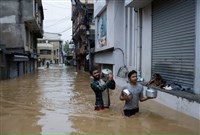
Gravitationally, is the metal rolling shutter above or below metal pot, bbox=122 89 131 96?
above

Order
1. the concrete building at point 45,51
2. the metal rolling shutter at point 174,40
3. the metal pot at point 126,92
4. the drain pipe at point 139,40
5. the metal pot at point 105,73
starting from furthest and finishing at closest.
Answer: the concrete building at point 45,51 < the drain pipe at point 139,40 < the metal rolling shutter at point 174,40 < the metal pot at point 105,73 < the metal pot at point 126,92

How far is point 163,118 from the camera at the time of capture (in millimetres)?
8664

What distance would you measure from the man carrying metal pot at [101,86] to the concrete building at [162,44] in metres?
1.99

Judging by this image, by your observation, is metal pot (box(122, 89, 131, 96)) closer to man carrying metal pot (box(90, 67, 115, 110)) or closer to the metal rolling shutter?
man carrying metal pot (box(90, 67, 115, 110))

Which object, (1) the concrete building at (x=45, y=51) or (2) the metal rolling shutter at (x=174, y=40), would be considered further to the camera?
(1) the concrete building at (x=45, y=51)

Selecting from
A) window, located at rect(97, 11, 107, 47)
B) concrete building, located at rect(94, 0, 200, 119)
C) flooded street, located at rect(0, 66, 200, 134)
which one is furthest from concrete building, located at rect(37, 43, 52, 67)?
flooded street, located at rect(0, 66, 200, 134)

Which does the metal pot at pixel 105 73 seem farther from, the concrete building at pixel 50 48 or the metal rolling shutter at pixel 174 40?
the concrete building at pixel 50 48

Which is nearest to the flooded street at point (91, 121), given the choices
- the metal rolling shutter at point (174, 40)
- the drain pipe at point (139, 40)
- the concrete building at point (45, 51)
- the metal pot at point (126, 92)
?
the metal pot at point (126, 92)

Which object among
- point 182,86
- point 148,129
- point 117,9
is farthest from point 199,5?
point 117,9

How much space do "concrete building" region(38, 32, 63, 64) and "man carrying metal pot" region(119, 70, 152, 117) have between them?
84272 mm

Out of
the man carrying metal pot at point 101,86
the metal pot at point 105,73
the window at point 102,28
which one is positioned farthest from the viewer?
the window at point 102,28

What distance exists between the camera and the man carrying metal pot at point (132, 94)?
7.96 meters

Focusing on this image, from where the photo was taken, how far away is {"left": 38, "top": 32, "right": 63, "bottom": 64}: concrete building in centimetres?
9606

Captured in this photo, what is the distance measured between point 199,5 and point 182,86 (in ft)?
8.79
